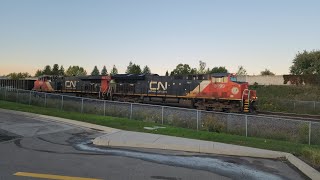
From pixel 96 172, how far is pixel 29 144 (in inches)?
178

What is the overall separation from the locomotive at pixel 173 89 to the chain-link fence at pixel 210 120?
10088 millimetres

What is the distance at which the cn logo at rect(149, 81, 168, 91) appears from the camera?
3441cm

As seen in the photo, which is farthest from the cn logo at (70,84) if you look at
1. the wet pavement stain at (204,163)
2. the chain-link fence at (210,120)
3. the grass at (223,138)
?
the wet pavement stain at (204,163)

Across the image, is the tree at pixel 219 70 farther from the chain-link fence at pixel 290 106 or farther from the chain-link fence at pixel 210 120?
the chain-link fence at pixel 210 120

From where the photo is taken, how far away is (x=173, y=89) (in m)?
33.8

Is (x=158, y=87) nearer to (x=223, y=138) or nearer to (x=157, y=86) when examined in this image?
(x=157, y=86)

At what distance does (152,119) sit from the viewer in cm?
2003

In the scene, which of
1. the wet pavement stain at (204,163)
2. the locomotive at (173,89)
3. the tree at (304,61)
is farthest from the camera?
the tree at (304,61)

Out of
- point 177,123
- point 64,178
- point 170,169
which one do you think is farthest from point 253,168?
point 177,123

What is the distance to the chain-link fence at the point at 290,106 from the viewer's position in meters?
34.4

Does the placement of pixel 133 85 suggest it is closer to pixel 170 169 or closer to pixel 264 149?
pixel 264 149

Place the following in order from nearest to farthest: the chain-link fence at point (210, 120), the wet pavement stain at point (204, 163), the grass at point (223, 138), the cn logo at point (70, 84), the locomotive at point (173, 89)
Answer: the wet pavement stain at point (204, 163) < the grass at point (223, 138) < the chain-link fence at point (210, 120) < the locomotive at point (173, 89) < the cn logo at point (70, 84)

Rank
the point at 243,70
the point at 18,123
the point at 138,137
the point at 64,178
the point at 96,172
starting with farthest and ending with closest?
1. the point at 243,70
2. the point at 18,123
3. the point at 138,137
4. the point at 96,172
5. the point at 64,178

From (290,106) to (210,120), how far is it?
20912 mm
